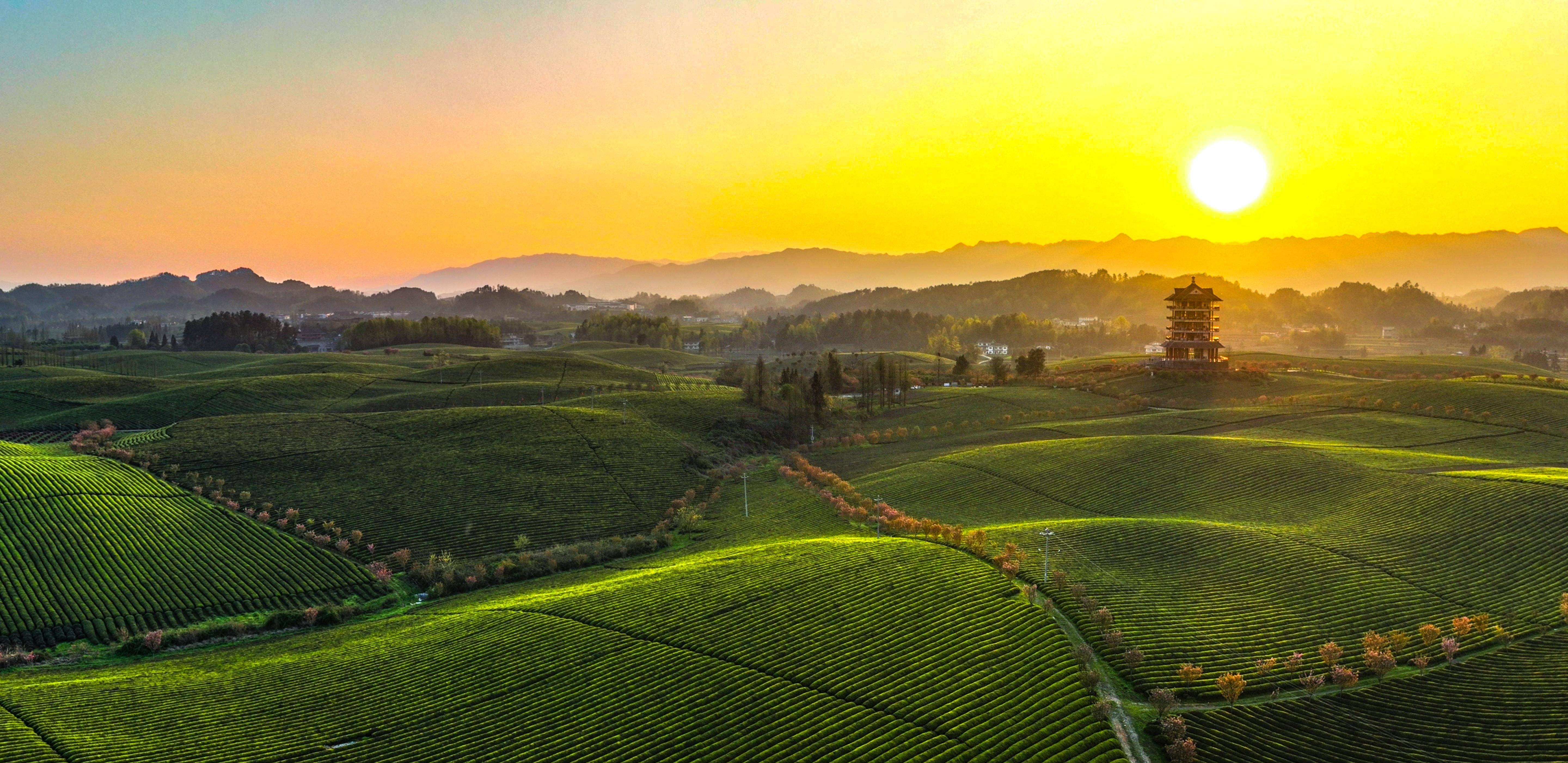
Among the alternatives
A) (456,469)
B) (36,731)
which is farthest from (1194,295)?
(36,731)

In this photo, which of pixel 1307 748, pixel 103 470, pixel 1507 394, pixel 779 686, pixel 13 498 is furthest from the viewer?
pixel 1507 394

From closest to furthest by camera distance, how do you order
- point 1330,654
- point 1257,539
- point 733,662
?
point 1330,654, point 733,662, point 1257,539

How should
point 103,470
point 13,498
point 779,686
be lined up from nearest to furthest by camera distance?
point 779,686
point 13,498
point 103,470

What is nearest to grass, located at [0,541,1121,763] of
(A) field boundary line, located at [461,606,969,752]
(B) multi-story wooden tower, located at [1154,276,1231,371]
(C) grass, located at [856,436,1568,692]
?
(A) field boundary line, located at [461,606,969,752]

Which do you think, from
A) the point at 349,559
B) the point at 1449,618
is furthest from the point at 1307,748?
the point at 349,559

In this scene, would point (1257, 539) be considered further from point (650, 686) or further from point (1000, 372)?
point (1000, 372)

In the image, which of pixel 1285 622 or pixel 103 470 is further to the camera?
pixel 103 470

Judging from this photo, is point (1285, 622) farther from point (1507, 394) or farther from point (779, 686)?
point (1507, 394)

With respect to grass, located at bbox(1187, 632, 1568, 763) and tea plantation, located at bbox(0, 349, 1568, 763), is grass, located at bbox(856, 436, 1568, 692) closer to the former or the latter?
tea plantation, located at bbox(0, 349, 1568, 763)
